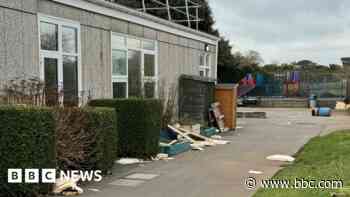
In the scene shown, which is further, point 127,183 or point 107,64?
point 107,64

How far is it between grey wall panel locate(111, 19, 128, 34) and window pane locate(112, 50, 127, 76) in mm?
540

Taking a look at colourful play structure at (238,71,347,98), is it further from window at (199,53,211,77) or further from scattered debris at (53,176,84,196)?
scattered debris at (53,176,84,196)

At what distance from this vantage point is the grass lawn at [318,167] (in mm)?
5900

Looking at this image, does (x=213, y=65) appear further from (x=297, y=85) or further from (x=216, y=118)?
(x=297, y=85)

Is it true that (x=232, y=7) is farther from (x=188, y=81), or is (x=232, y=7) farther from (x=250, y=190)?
(x=250, y=190)

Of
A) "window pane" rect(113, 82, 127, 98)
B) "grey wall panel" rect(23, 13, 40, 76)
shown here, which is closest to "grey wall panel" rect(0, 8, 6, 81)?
"grey wall panel" rect(23, 13, 40, 76)

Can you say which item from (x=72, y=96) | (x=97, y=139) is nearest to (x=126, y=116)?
(x=72, y=96)

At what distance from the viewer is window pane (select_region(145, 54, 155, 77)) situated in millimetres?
12898

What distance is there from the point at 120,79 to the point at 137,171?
3881 mm

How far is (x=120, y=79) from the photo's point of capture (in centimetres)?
1147

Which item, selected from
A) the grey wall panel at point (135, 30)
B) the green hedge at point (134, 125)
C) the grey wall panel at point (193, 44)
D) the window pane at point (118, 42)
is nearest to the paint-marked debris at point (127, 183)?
the green hedge at point (134, 125)

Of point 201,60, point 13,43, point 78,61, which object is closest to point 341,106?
point 201,60

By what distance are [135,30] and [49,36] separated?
360cm

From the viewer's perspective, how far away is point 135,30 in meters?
12.0
